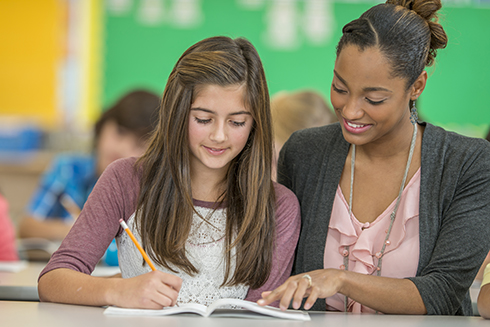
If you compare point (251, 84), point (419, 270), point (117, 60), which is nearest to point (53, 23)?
point (117, 60)

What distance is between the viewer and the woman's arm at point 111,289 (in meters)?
1.13

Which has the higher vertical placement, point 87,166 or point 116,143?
point 116,143

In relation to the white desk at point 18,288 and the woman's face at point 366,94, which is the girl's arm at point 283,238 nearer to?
the woman's face at point 366,94

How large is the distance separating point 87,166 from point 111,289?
1.95 metres

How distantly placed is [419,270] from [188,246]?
58cm

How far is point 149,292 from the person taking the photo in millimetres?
1134

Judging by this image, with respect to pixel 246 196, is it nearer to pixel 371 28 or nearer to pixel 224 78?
pixel 224 78

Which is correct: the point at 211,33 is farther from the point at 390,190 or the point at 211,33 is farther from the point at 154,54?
the point at 390,190

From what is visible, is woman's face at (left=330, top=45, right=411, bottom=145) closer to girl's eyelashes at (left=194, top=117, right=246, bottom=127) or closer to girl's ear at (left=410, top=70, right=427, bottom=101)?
girl's ear at (left=410, top=70, right=427, bottom=101)

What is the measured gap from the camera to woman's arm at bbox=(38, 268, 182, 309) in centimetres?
113

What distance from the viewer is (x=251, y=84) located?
4.68 ft

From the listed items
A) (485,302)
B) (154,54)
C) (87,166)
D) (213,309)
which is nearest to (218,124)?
(213,309)

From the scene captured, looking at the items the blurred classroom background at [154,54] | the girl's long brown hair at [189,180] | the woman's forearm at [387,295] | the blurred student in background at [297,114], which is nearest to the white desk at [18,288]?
the girl's long brown hair at [189,180]

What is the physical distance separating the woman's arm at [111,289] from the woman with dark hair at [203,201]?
0.12 meters
